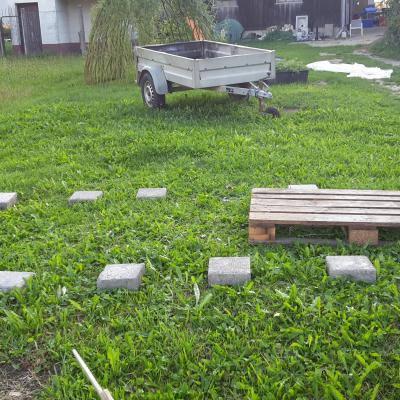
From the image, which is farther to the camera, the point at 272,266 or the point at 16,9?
the point at 16,9

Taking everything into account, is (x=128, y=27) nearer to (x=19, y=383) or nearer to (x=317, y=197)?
(x=317, y=197)

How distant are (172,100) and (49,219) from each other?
19.2ft

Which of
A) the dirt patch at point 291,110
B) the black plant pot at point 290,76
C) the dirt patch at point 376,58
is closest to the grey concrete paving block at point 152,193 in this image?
the dirt patch at point 291,110

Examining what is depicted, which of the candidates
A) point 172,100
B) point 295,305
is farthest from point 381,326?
point 172,100

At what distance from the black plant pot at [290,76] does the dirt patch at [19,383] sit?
10.3 meters

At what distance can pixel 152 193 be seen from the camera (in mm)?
5781

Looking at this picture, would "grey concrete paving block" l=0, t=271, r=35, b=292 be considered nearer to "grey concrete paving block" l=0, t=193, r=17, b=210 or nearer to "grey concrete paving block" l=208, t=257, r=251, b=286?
"grey concrete paving block" l=208, t=257, r=251, b=286

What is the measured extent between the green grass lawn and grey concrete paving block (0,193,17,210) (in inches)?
5.0

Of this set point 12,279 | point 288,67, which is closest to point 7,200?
point 12,279

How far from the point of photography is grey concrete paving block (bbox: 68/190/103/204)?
5785mm

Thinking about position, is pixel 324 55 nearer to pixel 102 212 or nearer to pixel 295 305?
pixel 102 212

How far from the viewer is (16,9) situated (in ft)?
77.1

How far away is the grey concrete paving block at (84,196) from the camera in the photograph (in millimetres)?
5785

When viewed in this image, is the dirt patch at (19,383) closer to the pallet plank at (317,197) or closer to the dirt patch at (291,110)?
the pallet plank at (317,197)
